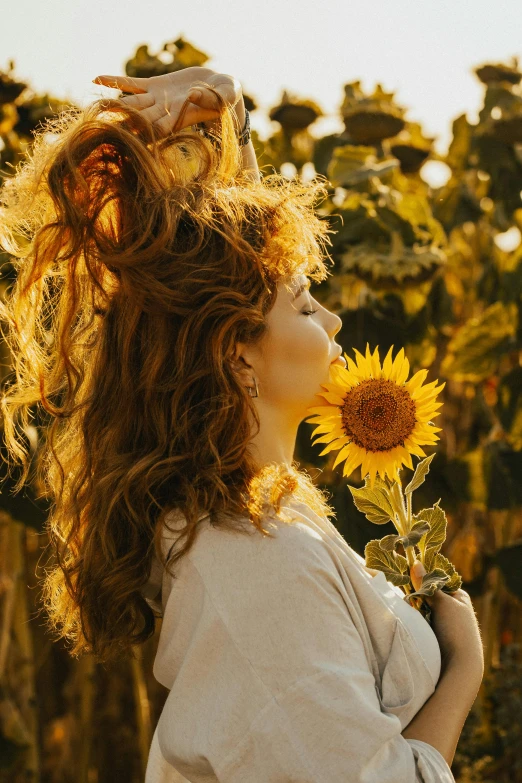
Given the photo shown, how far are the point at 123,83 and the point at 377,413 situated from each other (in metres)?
0.46

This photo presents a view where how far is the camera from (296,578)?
2.79 feet

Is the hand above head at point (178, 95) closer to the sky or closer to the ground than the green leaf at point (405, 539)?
closer to the sky

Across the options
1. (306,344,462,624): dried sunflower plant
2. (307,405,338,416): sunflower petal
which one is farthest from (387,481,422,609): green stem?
(307,405,338,416): sunflower petal

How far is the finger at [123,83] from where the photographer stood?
3.47 feet

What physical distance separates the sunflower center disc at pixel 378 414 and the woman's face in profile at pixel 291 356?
0.04 m

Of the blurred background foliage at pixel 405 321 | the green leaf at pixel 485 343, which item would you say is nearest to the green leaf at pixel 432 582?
the blurred background foliage at pixel 405 321

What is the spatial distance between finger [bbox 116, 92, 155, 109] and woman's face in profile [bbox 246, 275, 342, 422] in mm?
251

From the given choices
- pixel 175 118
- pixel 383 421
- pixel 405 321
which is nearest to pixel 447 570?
pixel 383 421

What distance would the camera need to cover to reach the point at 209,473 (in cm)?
93

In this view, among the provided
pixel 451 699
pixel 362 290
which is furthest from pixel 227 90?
pixel 362 290

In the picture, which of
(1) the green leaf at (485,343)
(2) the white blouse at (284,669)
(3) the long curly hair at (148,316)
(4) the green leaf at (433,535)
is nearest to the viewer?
(2) the white blouse at (284,669)

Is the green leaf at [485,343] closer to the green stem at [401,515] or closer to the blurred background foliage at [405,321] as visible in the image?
the blurred background foliage at [405,321]

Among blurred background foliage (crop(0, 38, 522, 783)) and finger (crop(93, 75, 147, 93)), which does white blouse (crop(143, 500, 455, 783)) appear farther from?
blurred background foliage (crop(0, 38, 522, 783))

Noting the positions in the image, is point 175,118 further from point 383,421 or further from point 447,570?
point 447,570
